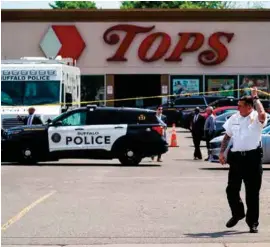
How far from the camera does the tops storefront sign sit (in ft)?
88.1

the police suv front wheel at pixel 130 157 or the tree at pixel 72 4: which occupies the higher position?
the tree at pixel 72 4

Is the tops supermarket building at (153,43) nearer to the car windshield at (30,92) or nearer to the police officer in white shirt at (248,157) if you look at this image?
the car windshield at (30,92)

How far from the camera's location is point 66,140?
2330 centimetres

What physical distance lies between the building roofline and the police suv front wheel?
26891 mm

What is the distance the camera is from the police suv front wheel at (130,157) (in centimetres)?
2328

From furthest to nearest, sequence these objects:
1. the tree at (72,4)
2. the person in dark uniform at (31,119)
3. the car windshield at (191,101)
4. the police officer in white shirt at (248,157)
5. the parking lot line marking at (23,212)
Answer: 1. the tree at (72,4)
2. the car windshield at (191,101)
3. the person in dark uniform at (31,119)
4. the parking lot line marking at (23,212)
5. the police officer in white shirt at (248,157)

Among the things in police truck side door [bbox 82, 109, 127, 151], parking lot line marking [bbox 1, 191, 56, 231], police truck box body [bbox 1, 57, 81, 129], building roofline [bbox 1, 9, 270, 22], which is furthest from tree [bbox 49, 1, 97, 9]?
parking lot line marking [bbox 1, 191, 56, 231]

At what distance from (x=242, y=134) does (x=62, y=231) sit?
2595 mm

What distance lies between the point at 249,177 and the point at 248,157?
10.1 inches

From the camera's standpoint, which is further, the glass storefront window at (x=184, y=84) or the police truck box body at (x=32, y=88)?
the glass storefront window at (x=184, y=84)

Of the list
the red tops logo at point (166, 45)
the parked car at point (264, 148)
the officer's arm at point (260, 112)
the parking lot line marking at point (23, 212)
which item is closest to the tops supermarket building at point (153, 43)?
the red tops logo at point (166, 45)

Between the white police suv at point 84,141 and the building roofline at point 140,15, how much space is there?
26.6 metres

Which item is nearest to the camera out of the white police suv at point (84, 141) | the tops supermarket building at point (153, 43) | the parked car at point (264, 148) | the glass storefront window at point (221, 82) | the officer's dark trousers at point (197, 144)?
the parked car at point (264, 148)

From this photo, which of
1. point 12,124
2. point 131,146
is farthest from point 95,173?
point 12,124
